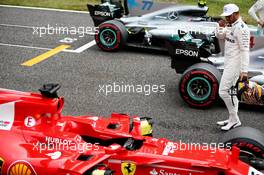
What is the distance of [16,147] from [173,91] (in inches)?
174

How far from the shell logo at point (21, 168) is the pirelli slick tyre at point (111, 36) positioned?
248 inches

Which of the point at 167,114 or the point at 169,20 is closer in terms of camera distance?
the point at 167,114

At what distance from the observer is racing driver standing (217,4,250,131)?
273 inches

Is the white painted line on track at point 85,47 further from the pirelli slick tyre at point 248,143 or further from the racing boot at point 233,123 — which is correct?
the pirelli slick tyre at point 248,143

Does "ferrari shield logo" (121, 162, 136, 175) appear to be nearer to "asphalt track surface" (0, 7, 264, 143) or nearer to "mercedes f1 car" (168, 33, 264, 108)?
"asphalt track surface" (0, 7, 264, 143)

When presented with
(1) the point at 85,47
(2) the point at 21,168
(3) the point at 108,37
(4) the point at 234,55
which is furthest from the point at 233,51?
(1) the point at 85,47

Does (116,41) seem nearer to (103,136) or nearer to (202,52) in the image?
(202,52)

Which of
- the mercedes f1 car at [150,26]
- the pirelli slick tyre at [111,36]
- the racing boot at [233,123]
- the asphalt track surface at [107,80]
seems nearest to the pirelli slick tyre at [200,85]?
the asphalt track surface at [107,80]

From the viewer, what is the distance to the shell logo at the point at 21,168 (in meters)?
5.20

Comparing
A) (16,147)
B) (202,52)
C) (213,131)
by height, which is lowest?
(213,131)

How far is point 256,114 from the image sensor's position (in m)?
8.31

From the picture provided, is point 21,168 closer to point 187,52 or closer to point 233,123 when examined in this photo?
point 233,123

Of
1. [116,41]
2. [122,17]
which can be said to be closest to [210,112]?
[116,41]

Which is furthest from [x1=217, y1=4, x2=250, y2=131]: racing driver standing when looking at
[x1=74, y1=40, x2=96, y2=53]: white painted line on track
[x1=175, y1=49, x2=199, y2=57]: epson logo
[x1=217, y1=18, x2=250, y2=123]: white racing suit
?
[x1=74, y1=40, x2=96, y2=53]: white painted line on track
